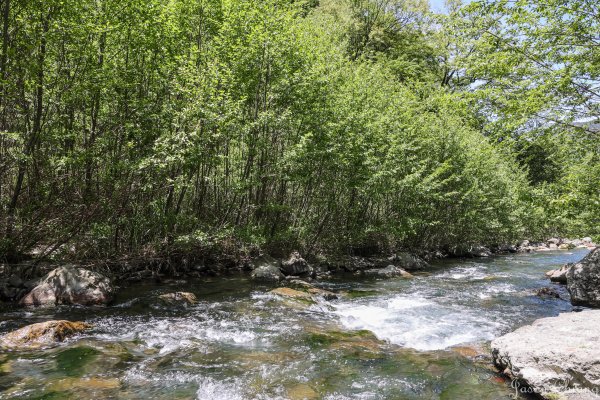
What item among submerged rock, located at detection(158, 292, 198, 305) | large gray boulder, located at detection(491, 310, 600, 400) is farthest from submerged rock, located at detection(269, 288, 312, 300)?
large gray boulder, located at detection(491, 310, 600, 400)

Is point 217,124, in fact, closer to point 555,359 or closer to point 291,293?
point 291,293

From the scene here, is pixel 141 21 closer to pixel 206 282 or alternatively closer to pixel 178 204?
pixel 178 204

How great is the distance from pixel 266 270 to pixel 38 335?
8829 mm

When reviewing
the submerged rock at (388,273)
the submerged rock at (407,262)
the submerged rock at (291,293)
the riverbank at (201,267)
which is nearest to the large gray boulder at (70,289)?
the riverbank at (201,267)

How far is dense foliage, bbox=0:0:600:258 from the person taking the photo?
34.6 feet

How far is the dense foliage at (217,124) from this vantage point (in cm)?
1054

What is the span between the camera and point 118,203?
1191cm

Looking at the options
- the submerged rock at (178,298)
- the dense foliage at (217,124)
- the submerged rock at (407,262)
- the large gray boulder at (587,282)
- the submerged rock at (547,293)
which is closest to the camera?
the dense foliage at (217,124)

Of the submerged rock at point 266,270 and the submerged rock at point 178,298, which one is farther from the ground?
the submerged rock at point 178,298

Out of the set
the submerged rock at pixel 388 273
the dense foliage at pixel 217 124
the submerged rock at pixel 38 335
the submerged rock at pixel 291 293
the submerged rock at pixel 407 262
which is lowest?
the submerged rock at pixel 407 262

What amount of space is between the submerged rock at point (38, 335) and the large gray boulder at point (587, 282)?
1339 centimetres

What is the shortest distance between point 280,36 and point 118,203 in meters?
8.26

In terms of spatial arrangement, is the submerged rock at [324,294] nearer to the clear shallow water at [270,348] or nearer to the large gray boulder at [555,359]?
→ the clear shallow water at [270,348]

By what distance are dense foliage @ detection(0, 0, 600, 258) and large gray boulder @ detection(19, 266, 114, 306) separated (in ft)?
2.49
